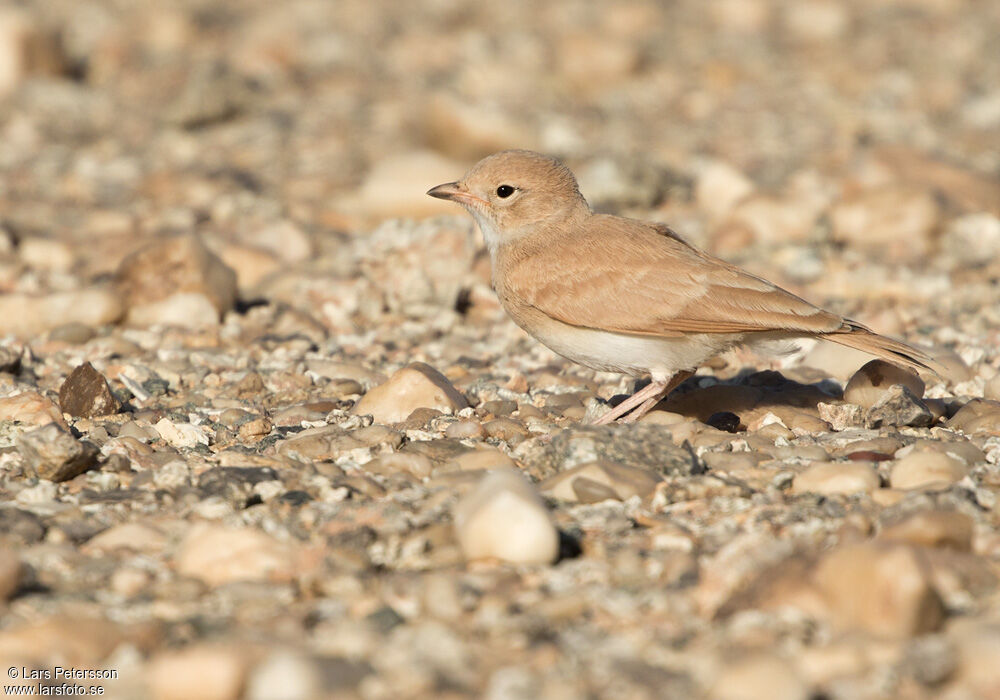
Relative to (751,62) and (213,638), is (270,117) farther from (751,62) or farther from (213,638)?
(213,638)

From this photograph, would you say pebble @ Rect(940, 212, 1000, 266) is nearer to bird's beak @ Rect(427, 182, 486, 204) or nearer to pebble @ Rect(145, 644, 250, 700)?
bird's beak @ Rect(427, 182, 486, 204)

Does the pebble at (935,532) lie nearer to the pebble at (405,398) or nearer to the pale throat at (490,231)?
the pebble at (405,398)

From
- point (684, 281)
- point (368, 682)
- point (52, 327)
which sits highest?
point (684, 281)

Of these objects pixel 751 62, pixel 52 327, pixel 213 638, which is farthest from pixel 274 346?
pixel 751 62

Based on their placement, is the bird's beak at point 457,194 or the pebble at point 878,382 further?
the bird's beak at point 457,194

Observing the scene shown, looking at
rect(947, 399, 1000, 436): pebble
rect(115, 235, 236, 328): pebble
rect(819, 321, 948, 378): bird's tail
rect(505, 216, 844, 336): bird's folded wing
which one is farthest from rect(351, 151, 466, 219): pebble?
rect(947, 399, 1000, 436): pebble

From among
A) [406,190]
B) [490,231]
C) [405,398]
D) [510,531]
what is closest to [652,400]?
[405,398]

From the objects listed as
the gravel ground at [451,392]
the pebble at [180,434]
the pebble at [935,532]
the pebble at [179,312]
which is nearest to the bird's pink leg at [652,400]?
the gravel ground at [451,392]
